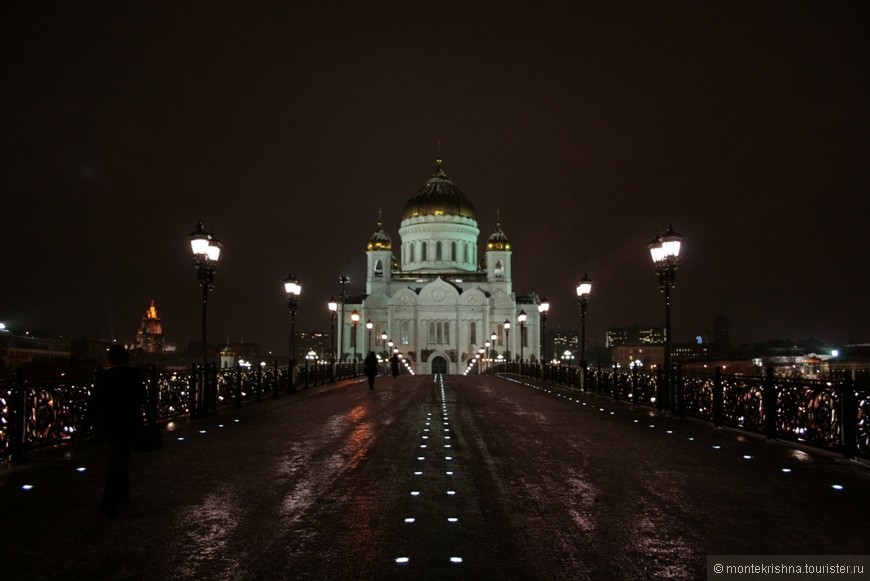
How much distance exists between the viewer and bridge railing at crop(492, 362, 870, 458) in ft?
36.4

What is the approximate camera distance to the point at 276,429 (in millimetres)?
15414

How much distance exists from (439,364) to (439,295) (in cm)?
863

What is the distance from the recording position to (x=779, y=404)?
526 inches

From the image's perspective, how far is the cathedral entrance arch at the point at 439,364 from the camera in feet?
299

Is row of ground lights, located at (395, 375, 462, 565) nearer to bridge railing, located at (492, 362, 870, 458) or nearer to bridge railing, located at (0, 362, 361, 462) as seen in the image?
bridge railing, located at (0, 362, 361, 462)

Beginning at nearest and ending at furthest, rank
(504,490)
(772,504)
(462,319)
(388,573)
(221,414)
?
1. (388,573)
2. (772,504)
3. (504,490)
4. (221,414)
5. (462,319)

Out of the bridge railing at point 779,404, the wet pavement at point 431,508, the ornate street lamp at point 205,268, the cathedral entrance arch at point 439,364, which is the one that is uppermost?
the ornate street lamp at point 205,268

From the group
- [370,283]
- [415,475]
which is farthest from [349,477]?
[370,283]

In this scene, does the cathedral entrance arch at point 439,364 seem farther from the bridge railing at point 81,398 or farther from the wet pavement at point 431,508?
the wet pavement at point 431,508

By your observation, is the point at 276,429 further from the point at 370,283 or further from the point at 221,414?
the point at 370,283

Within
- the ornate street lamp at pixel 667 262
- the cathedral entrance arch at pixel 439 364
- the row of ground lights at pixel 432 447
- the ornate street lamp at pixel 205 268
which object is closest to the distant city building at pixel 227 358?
the ornate street lamp at pixel 205 268

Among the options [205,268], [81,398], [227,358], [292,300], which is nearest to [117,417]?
[81,398]

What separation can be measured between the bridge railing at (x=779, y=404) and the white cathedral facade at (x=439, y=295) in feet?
221

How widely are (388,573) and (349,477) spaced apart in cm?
401
